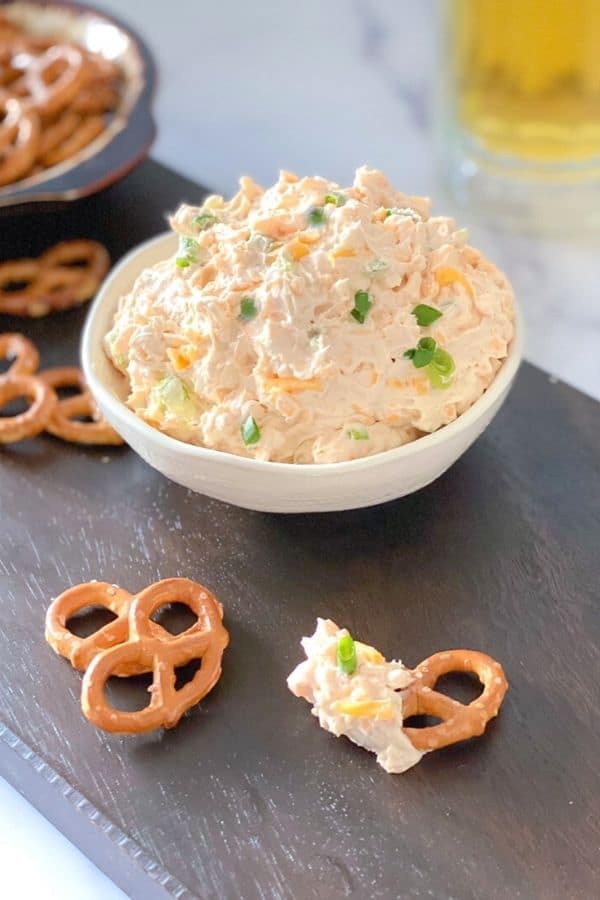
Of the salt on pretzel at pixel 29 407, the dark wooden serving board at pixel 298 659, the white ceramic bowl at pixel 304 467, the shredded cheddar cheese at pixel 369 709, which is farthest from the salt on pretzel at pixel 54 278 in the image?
the shredded cheddar cheese at pixel 369 709

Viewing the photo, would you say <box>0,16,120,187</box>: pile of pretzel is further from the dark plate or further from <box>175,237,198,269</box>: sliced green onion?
<box>175,237,198,269</box>: sliced green onion

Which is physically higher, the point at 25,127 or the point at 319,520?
the point at 25,127

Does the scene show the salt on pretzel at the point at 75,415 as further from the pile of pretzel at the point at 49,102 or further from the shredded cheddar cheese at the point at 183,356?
the pile of pretzel at the point at 49,102

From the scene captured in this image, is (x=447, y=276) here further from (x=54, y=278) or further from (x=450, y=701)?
(x=54, y=278)

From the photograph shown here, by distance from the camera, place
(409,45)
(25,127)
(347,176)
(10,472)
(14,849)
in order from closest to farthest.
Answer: (14,849) < (10,472) < (25,127) < (347,176) < (409,45)

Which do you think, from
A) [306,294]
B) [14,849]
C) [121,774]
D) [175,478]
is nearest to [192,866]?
[121,774]

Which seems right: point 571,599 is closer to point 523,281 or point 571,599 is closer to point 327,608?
point 327,608

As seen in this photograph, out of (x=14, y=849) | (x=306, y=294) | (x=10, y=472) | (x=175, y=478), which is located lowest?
(x=14, y=849)
